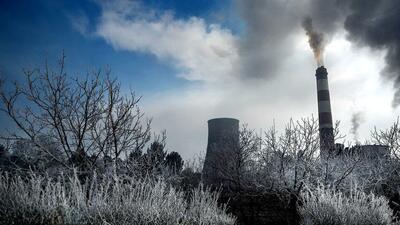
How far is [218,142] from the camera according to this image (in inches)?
988

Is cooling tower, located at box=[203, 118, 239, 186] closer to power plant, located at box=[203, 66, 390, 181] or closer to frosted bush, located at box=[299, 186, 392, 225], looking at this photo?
power plant, located at box=[203, 66, 390, 181]

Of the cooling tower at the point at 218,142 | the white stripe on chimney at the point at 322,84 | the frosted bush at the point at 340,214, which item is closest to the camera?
the frosted bush at the point at 340,214

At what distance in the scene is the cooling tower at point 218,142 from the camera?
878 inches

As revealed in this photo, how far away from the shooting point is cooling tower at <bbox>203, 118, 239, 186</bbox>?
22292mm

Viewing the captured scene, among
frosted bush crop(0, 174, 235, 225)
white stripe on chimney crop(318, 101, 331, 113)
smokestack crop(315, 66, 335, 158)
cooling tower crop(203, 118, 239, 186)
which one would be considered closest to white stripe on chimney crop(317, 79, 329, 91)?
smokestack crop(315, 66, 335, 158)

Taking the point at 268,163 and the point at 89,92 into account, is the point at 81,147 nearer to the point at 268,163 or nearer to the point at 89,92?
the point at 89,92

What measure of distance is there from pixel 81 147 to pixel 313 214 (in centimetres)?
585

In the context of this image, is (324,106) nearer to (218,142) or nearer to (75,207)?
(218,142)

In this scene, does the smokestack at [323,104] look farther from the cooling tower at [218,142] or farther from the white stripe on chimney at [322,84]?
the cooling tower at [218,142]

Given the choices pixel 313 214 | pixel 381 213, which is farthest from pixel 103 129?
pixel 381 213

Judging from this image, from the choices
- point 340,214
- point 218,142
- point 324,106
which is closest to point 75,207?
point 340,214

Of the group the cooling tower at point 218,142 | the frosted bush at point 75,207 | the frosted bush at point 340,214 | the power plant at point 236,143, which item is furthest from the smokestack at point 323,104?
the frosted bush at point 75,207

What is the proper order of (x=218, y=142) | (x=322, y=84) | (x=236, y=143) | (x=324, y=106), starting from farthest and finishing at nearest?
(x=322, y=84) → (x=324, y=106) → (x=218, y=142) → (x=236, y=143)

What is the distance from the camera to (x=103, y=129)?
8281mm
